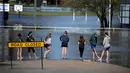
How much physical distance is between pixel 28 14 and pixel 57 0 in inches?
229

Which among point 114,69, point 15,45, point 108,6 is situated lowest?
point 114,69

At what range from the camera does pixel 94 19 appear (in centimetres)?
6381

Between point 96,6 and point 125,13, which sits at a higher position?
point 96,6

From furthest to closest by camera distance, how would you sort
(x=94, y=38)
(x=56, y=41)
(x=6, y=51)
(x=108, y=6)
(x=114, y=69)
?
(x=108, y=6) → (x=56, y=41) → (x=6, y=51) → (x=94, y=38) → (x=114, y=69)

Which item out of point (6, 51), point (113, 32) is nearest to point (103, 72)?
point (6, 51)

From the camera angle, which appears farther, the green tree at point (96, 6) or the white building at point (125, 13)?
the white building at point (125, 13)

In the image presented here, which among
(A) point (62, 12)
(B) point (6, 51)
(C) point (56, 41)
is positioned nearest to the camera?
(B) point (6, 51)

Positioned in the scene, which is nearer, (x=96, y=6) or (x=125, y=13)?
(x=96, y=6)

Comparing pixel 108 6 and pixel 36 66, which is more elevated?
pixel 108 6

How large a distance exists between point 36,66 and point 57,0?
49154 mm

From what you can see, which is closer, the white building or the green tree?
the green tree

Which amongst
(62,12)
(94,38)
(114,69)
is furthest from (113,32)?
(62,12)

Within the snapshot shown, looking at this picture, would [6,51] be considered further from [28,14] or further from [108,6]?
[28,14]

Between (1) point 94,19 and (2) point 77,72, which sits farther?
(1) point 94,19
